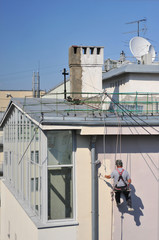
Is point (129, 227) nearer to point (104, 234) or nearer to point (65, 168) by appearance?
point (104, 234)

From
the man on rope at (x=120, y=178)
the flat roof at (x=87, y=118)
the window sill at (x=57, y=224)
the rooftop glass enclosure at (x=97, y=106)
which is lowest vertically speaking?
the window sill at (x=57, y=224)

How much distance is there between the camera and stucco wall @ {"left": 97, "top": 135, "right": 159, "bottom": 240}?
11.4m

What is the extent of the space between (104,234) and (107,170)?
179 cm

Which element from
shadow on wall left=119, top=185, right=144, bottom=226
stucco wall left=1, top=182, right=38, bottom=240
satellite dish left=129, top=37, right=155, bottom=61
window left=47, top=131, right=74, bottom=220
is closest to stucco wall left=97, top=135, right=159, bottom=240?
shadow on wall left=119, top=185, right=144, bottom=226

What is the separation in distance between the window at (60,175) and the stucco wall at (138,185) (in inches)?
36.4

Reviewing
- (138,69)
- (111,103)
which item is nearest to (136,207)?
(111,103)

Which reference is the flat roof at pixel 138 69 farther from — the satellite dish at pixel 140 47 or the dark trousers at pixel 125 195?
the dark trousers at pixel 125 195

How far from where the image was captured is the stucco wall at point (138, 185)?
11422 mm

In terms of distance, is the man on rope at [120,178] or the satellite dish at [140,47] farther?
the satellite dish at [140,47]

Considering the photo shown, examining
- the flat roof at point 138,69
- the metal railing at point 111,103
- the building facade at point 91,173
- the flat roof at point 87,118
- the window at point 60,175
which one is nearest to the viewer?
the flat roof at point 87,118

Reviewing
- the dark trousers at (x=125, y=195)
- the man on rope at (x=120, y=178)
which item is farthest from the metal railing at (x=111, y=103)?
the dark trousers at (x=125, y=195)

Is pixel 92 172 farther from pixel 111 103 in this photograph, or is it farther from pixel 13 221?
pixel 13 221

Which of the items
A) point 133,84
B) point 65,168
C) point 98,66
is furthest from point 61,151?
point 133,84

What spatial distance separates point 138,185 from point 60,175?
2279mm
